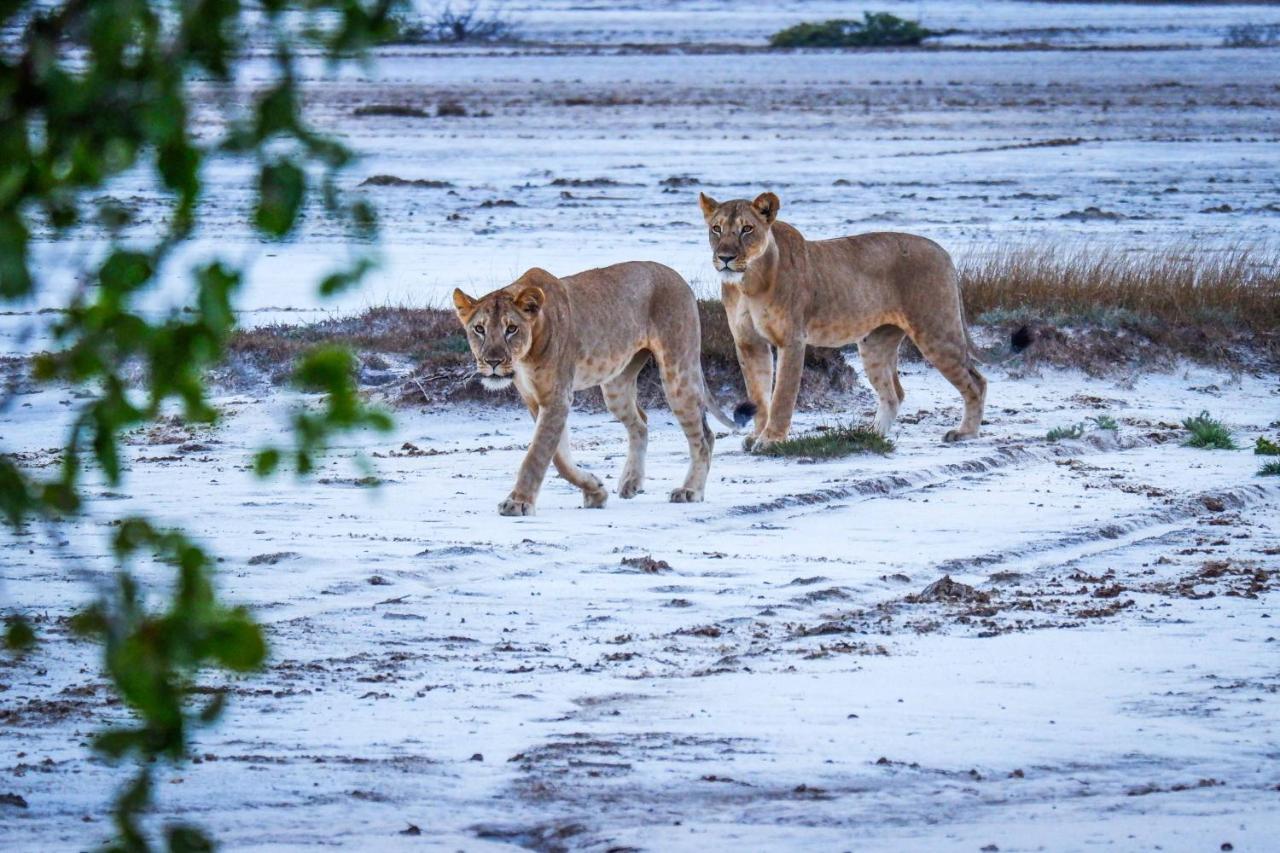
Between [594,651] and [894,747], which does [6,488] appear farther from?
[594,651]

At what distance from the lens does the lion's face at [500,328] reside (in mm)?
8727

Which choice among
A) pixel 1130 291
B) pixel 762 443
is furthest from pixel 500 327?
pixel 1130 291

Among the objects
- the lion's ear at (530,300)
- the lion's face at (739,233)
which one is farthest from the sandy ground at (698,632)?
the lion's face at (739,233)

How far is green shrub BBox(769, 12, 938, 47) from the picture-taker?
232 feet

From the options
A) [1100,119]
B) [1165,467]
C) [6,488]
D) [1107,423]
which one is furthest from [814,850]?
[1100,119]

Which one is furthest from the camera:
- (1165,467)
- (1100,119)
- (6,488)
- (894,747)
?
(1100,119)

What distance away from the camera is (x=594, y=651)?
21.4 feet

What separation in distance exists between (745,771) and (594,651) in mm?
1522

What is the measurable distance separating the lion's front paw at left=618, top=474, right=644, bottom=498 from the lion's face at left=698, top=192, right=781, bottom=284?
5.33 feet

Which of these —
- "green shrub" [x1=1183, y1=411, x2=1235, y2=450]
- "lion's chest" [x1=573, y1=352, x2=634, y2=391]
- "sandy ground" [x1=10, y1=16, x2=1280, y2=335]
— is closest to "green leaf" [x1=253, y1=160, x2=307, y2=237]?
"sandy ground" [x1=10, y1=16, x2=1280, y2=335]

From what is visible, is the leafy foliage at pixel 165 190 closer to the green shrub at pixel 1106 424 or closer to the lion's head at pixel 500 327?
the lion's head at pixel 500 327

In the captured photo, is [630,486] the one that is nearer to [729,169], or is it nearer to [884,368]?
[884,368]

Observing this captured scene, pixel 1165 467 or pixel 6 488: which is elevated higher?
pixel 6 488

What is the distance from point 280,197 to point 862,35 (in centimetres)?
7097
